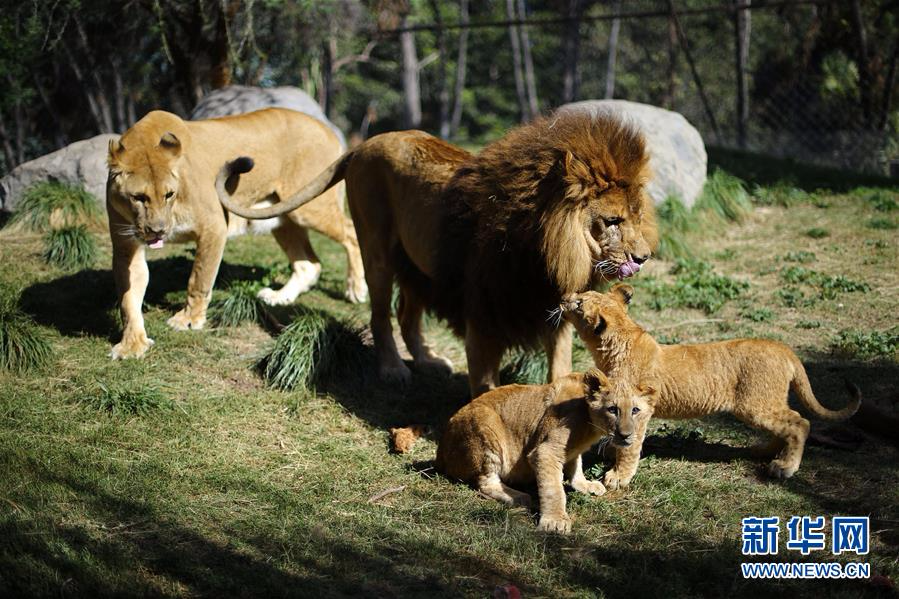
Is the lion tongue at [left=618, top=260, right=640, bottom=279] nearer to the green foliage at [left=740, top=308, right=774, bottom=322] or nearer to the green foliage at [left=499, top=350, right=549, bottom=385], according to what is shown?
the green foliage at [left=499, top=350, right=549, bottom=385]

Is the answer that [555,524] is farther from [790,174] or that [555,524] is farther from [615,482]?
[790,174]

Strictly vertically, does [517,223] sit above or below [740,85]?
below

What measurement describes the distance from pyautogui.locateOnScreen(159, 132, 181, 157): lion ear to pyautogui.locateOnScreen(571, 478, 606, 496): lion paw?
3.83 meters

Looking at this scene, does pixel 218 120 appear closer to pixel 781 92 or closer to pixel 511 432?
pixel 511 432

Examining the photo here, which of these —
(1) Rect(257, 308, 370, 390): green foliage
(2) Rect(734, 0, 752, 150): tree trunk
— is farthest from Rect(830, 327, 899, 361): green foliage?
(2) Rect(734, 0, 752, 150): tree trunk

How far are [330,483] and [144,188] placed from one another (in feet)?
8.97

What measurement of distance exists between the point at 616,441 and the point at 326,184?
3.53 metres

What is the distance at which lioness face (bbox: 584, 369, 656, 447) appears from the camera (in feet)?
14.1

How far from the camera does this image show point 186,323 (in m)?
7.08

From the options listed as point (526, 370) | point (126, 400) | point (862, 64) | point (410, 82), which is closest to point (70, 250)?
point (126, 400)

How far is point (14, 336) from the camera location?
618cm

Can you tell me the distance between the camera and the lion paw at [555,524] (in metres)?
4.30

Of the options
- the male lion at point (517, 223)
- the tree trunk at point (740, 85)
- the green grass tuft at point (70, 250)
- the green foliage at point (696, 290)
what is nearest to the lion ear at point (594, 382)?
the male lion at point (517, 223)

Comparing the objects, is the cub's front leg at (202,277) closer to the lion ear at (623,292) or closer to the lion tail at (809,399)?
the lion ear at (623,292)
